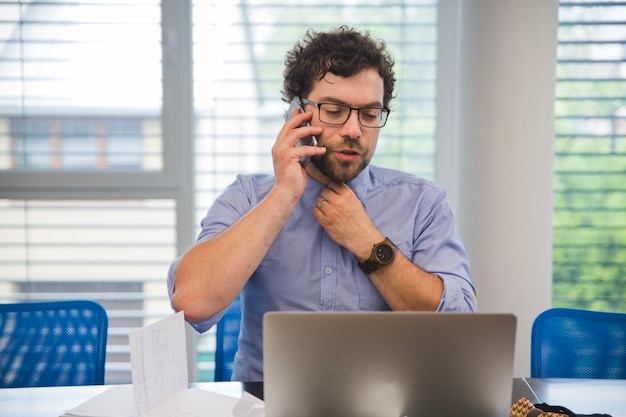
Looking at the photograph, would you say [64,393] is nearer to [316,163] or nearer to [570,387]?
[316,163]

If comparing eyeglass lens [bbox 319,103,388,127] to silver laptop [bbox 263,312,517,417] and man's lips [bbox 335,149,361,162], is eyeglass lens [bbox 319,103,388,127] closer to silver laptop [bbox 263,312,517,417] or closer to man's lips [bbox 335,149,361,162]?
man's lips [bbox 335,149,361,162]

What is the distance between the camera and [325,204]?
1.74m

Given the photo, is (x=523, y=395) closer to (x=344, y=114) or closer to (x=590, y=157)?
(x=344, y=114)

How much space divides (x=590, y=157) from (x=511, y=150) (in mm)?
613

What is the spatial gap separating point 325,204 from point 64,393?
0.82 meters

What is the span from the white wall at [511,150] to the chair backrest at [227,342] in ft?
4.10

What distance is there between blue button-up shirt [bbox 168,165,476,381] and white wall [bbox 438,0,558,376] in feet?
2.76

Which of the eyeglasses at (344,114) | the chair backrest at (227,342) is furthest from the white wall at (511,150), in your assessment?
the chair backrest at (227,342)

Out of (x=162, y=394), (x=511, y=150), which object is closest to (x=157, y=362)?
(x=162, y=394)

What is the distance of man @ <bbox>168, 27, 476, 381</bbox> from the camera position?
5.37ft

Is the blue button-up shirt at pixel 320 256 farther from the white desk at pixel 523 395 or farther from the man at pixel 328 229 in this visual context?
the white desk at pixel 523 395

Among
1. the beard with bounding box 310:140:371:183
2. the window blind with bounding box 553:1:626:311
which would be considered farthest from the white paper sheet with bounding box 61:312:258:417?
the window blind with bounding box 553:1:626:311

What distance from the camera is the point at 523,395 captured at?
4.69 ft

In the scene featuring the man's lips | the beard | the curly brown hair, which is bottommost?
the beard
